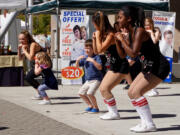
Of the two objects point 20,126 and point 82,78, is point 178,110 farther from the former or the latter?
point 82,78

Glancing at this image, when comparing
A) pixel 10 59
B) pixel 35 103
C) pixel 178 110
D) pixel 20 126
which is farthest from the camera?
pixel 10 59

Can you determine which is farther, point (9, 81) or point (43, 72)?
point (9, 81)

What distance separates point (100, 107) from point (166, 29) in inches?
236

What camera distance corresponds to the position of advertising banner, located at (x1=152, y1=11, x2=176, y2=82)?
49.1 feet

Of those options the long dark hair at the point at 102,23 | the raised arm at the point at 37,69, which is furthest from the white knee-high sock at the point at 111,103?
the raised arm at the point at 37,69

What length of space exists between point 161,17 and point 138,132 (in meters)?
8.52

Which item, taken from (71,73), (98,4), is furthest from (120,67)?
(98,4)

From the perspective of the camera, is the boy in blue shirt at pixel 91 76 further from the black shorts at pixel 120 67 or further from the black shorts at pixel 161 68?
the black shorts at pixel 161 68

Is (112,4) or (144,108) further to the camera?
(112,4)

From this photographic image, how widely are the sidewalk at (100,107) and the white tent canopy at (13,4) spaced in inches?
145

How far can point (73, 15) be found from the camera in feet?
47.4

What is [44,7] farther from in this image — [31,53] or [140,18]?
[140,18]

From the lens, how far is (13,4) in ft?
53.8

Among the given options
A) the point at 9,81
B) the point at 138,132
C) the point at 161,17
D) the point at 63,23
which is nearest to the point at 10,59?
the point at 9,81
